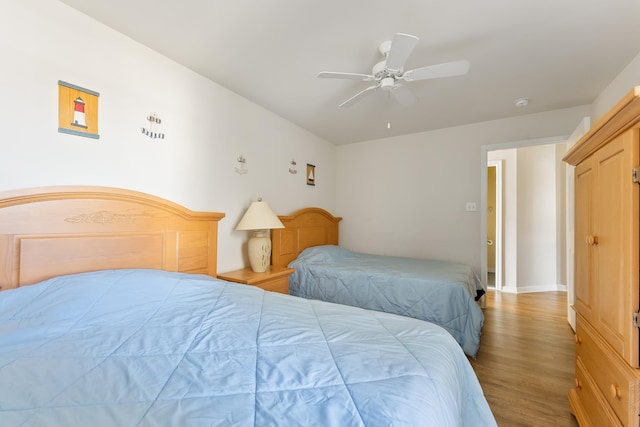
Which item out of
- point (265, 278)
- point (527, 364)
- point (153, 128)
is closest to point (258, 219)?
point (265, 278)

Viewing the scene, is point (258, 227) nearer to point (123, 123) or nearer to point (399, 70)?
point (123, 123)

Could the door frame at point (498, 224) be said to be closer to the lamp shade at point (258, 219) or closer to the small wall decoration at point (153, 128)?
the lamp shade at point (258, 219)

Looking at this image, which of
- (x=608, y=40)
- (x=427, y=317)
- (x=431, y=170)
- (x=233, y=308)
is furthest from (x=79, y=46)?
(x=431, y=170)

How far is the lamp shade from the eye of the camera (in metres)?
2.33

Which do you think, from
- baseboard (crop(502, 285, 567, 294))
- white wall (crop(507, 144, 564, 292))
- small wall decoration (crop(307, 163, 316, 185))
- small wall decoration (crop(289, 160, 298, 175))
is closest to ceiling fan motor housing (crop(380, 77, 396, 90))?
small wall decoration (crop(289, 160, 298, 175))

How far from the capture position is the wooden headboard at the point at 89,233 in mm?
1240

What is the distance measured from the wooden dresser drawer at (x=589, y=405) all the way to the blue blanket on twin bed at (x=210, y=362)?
1.96 feet

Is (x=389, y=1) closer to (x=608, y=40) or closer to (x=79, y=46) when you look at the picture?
(x=608, y=40)

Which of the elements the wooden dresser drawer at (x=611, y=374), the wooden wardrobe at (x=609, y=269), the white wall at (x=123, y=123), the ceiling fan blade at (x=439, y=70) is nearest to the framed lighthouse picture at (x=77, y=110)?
the white wall at (x=123, y=123)

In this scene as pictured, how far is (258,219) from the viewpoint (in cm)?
235

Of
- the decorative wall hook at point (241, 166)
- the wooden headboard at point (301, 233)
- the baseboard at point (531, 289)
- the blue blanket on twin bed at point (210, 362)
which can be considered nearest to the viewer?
the blue blanket on twin bed at point (210, 362)

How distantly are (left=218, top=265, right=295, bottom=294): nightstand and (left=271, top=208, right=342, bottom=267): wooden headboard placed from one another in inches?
10.3

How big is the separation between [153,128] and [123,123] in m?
0.18

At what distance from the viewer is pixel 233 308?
1218mm
